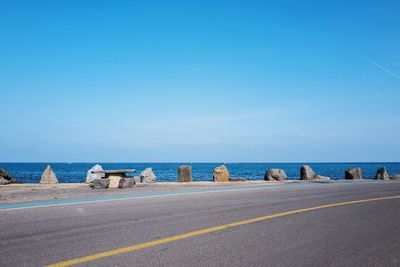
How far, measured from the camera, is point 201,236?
19.1 ft

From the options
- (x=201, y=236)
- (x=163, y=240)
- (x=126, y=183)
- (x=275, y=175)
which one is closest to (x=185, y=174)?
(x=126, y=183)

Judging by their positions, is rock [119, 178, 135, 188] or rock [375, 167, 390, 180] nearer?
rock [119, 178, 135, 188]

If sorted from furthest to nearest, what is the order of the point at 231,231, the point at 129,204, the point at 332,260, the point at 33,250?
1. the point at 129,204
2. the point at 231,231
3. the point at 33,250
4. the point at 332,260

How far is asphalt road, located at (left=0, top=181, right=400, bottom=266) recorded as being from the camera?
4594 mm

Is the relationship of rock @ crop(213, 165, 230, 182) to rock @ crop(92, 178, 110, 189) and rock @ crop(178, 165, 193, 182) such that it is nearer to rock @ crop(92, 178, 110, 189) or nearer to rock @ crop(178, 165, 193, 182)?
rock @ crop(178, 165, 193, 182)

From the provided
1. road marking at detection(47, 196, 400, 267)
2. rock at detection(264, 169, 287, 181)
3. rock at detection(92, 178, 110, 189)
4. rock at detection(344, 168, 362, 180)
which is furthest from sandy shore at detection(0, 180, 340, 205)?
rock at detection(344, 168, 362, 180)

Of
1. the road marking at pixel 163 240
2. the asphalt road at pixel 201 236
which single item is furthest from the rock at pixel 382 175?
the road marking at pixel 163 240

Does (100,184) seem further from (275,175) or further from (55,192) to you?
(275,175)

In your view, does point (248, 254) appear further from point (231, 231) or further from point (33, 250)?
point (33, 250)

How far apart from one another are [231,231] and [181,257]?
1790 millimetres

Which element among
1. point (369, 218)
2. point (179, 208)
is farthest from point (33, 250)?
point (369, 218)

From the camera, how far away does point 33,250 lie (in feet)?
16.1

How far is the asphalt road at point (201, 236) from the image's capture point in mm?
4594

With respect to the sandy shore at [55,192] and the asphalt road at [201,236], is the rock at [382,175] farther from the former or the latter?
the asphalt road at [201,236]
